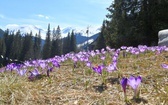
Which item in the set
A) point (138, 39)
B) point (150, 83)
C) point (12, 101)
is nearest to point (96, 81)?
point (150, 83)

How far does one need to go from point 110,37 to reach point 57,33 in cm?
8866

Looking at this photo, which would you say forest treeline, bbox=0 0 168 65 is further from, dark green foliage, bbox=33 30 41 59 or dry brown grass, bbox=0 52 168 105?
dark green foliage, bbox=33 30 41 59

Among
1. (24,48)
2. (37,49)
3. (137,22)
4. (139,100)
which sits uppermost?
(137,22)

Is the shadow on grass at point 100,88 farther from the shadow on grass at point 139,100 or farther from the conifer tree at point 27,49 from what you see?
the conifer tree at point 27,49

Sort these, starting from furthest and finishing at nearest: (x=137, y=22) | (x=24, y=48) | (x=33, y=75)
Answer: (x=24, y=48) < (x=137, y=22) < (x=33, y=75)

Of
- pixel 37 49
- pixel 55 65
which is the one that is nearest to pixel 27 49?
pixel 37 49

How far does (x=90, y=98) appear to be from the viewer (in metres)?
3.31

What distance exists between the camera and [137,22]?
84.9ft

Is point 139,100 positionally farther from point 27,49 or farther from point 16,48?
point 27,49

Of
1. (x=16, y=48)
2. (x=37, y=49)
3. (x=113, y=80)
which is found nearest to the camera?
(x=113, y=80)

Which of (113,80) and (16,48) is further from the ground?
(16,48)

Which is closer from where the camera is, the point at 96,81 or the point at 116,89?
the point at 116,89

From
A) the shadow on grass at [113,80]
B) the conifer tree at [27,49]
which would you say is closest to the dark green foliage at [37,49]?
the conifer tree at [27,49]

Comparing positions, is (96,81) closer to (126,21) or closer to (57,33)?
(126,21)
